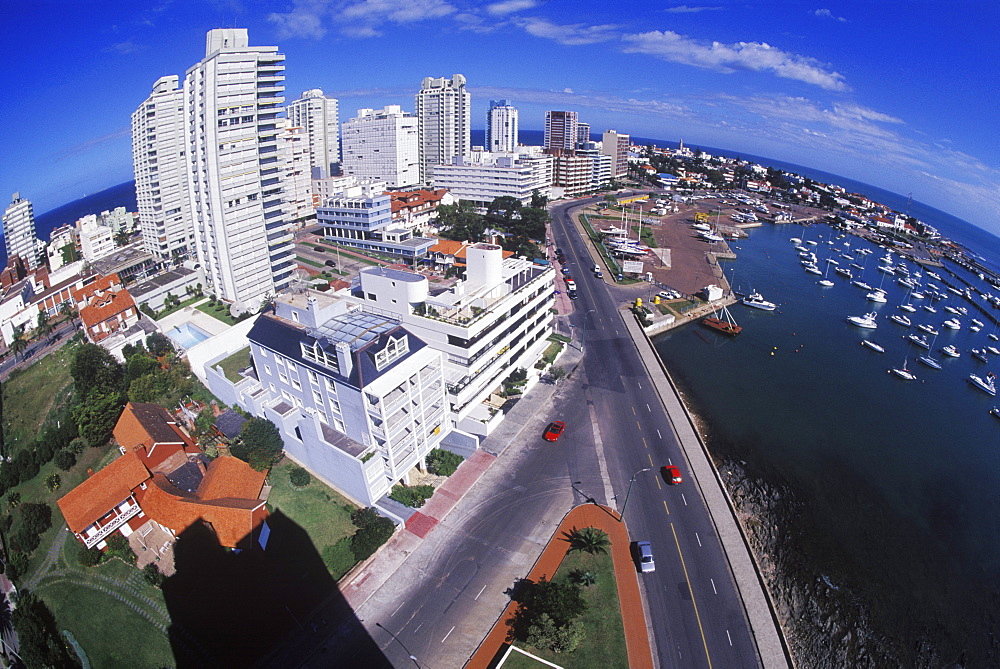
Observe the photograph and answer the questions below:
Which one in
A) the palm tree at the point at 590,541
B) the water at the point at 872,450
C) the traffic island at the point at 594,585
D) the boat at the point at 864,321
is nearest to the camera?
the traffic island at the point at 594,585

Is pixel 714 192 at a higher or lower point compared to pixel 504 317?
higher

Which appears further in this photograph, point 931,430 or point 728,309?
point 728,309

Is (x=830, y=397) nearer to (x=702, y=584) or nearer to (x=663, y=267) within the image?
(x=702, y=584)

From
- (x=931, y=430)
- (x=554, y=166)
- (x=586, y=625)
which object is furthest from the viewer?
(x=554, y=166)

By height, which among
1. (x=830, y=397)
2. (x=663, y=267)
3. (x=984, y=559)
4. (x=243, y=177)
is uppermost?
(x=243, y=177)

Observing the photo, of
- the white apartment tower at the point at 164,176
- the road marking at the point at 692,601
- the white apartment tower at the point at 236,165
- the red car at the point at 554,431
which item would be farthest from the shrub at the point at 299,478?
the white apartment tower at the point at 164,176

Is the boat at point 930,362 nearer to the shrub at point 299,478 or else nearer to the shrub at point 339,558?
the shrub at point 339,558

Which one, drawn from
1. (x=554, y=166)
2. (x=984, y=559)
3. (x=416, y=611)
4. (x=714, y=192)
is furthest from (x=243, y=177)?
(x=714, y=192)

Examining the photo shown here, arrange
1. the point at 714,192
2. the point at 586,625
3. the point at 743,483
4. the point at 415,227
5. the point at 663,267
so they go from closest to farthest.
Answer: the point at 586,625 → the point at 743,483 → the point at 663,267 → the point at 415,227 → the point at 714,192
